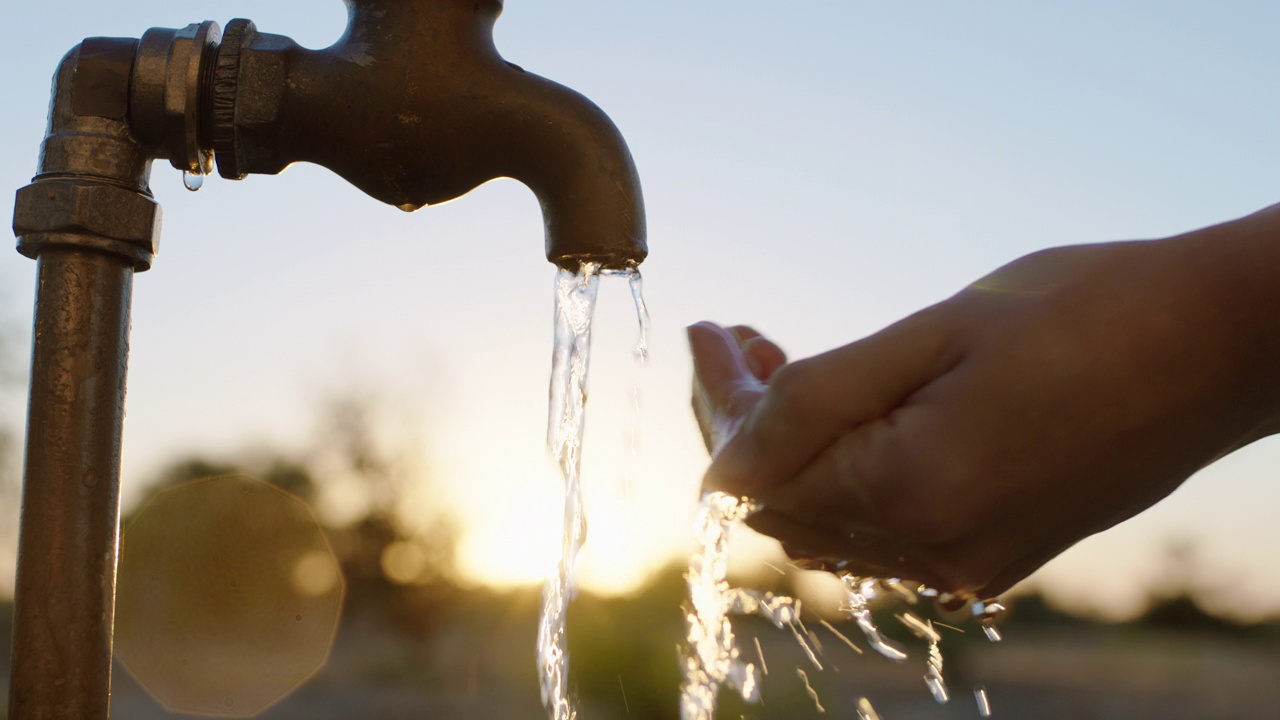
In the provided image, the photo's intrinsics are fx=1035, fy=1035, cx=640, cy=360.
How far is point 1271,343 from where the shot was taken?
0.61 metres

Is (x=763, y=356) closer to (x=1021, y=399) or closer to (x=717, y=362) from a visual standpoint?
(x=717, y=362)

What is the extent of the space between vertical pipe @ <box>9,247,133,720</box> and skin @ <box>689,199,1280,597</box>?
0.50 meters

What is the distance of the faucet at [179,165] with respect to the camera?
0.79 m

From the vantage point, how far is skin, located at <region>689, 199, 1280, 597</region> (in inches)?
23.0

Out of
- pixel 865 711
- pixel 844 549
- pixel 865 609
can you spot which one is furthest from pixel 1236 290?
pixel 865 711

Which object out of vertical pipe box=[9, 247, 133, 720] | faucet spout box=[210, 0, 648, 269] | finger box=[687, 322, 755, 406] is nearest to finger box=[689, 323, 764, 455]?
finger box=[687, 322, 755, 406]

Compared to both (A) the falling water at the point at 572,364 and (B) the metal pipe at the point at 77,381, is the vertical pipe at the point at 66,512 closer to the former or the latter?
(B) the metal pipe at the point at 77,381

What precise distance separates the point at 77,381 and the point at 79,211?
0.45ft

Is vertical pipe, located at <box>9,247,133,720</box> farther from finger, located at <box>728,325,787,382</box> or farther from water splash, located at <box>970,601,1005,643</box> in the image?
water splash, located at <box>970,601,1005,643</box>

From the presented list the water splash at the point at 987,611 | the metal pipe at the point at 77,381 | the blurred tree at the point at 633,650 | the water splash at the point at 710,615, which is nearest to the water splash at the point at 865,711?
the blurred tree at the point at 633,650

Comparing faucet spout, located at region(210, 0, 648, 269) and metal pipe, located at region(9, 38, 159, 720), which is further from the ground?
faucet spout, located at region(210, 0, 648, 269)

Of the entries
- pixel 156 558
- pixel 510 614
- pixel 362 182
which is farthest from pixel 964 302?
pixel 156 558

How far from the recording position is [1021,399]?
582 millimetres

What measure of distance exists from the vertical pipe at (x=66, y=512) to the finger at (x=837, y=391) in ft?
1.70
